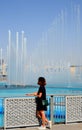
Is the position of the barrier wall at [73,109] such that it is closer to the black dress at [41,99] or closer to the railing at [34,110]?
the railing at [34,110]

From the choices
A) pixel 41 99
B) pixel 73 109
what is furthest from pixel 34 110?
pixel 73 109

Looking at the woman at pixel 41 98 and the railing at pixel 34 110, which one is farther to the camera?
the railing at pixel 34 110

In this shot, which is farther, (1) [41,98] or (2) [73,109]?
(2) [73,109]

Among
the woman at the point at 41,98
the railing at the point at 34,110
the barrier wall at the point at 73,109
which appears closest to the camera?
the woman at the point at 41,98

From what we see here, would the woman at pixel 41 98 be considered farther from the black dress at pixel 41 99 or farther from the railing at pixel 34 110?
the railing at pixel 34 110

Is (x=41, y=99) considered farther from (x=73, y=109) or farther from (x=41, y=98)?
(x=73, y=109)

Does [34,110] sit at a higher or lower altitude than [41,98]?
lower

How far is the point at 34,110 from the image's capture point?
10367mm

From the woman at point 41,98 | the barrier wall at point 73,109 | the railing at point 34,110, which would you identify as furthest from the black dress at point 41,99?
the barrier wall at point 73,109

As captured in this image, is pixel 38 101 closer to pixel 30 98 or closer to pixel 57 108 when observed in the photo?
pixel 30 98

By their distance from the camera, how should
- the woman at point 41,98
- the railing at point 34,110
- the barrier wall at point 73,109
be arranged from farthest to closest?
the barrier wall at point 73,109 < the railing at point 34,110 < the woman at point 41,98

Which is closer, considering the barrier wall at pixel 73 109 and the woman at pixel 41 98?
the woman at pixel 41 98

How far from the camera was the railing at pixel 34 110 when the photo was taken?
1000 centimetres

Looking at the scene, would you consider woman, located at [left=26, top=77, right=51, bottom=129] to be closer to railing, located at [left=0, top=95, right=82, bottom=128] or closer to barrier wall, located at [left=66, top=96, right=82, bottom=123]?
railing, located at [left=0, top=95, right=82, bottom=128]
